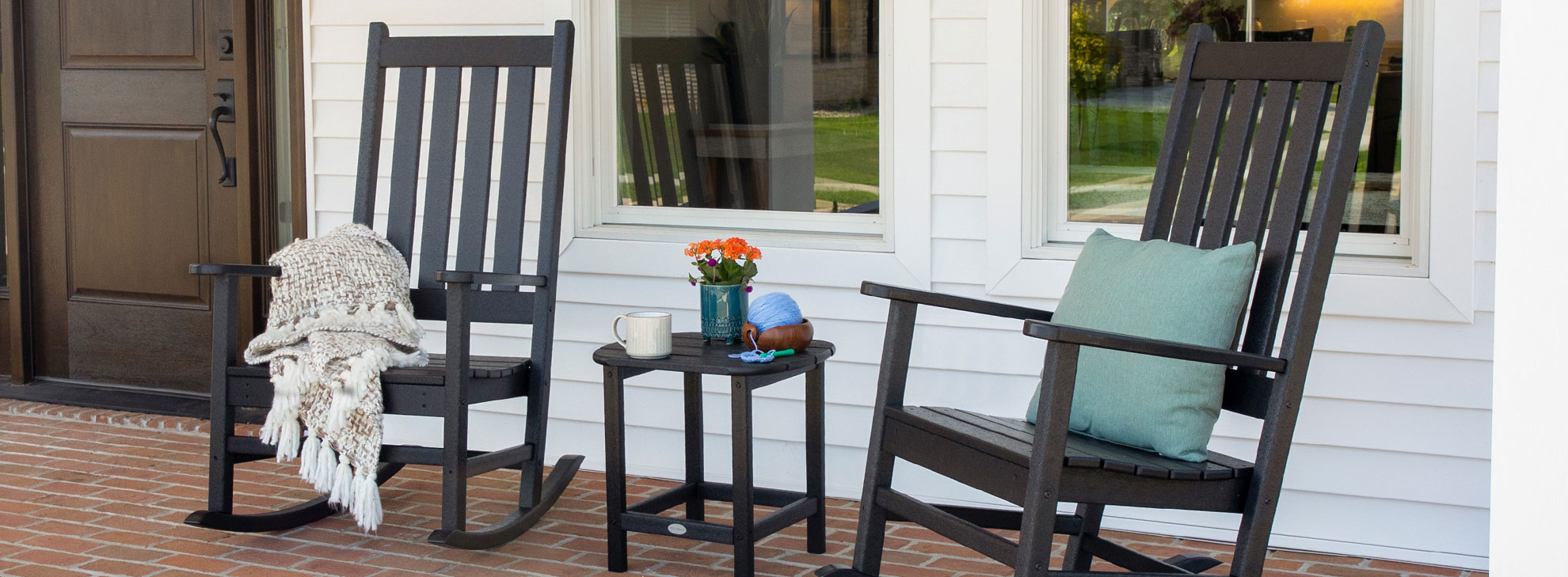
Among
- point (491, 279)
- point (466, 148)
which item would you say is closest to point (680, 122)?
point (466, 148)

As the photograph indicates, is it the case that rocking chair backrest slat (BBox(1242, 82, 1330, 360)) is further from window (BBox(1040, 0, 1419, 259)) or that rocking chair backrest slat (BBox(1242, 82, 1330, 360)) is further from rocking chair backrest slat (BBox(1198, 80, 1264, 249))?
window (BBox(1040, 0, 1419, 259))

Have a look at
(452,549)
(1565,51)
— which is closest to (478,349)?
(452,549)

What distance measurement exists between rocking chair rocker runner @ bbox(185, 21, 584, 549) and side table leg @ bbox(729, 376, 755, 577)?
0.56 m

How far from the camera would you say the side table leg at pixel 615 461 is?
2559mm

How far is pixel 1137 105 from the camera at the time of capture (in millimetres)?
2943

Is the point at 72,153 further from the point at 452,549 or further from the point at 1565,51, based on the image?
the point at 1565,51

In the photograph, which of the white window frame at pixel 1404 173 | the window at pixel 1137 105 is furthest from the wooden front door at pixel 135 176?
the window at pixel 1137 105

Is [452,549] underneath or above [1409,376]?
underneath

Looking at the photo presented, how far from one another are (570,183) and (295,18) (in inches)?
38.7

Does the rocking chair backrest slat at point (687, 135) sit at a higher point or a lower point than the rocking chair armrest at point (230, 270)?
higher

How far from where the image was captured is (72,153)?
13.5 ft

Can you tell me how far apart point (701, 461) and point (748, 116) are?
0.99 metres

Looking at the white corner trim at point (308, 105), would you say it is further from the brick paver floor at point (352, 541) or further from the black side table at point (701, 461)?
the black side table at point (701, 461)

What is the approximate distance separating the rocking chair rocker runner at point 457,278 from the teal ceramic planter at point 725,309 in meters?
0.40
